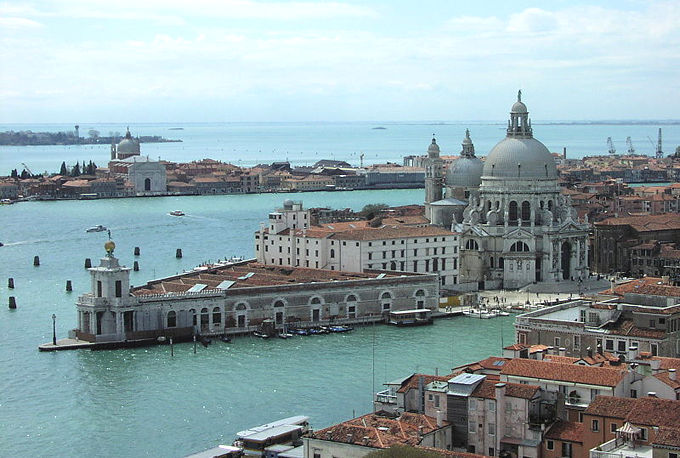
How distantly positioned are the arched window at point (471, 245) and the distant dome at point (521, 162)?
2391 mm

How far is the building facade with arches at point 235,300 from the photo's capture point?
30.0m

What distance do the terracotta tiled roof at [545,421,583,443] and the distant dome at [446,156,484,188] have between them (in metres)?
30.2

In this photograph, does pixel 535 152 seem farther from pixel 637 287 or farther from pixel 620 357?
pixel 620 357

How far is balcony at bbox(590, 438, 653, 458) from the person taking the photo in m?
14.4

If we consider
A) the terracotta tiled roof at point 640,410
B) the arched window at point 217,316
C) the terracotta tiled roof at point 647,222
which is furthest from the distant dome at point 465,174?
the terracotta tiled roof at point 640,410

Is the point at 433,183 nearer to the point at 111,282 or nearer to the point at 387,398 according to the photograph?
the point at 111,282

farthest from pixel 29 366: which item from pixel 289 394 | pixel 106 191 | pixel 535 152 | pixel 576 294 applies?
pixel 106 191

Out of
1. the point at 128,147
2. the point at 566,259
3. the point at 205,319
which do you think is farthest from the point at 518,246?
the point at 128,147

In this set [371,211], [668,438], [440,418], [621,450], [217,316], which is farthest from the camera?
[371,211]

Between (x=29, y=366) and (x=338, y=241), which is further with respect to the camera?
(x=338, y=241)

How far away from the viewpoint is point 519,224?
42.3 meters

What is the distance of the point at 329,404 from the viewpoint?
22703 millimetres

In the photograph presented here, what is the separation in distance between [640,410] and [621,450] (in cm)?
96

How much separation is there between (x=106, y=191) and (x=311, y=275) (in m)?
65.6
